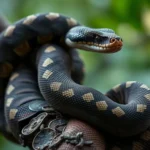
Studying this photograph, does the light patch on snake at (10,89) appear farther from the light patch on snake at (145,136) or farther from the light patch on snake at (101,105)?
the light patch on snake at (145,136)

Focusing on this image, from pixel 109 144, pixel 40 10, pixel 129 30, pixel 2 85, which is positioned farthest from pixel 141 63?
pixel 109 144

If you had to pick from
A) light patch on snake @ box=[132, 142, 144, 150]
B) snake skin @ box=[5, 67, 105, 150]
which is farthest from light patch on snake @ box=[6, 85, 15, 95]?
light patch on snake @ box=[132, 142, 144, 150]

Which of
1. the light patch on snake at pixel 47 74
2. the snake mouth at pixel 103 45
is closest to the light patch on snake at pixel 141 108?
the snake mouth at pixel 103 45

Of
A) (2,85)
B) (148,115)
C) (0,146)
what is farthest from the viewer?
(0,146)

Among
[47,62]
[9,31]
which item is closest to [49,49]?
[47,62]

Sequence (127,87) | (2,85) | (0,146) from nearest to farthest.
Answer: (127,87) → (2,85) → (0,146)

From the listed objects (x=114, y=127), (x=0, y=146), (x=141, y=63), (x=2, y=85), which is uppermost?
(x=114, y=127)

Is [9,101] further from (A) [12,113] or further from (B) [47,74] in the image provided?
(B) [47,74]

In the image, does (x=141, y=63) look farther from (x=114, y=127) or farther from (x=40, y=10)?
(x=114, y=127)
